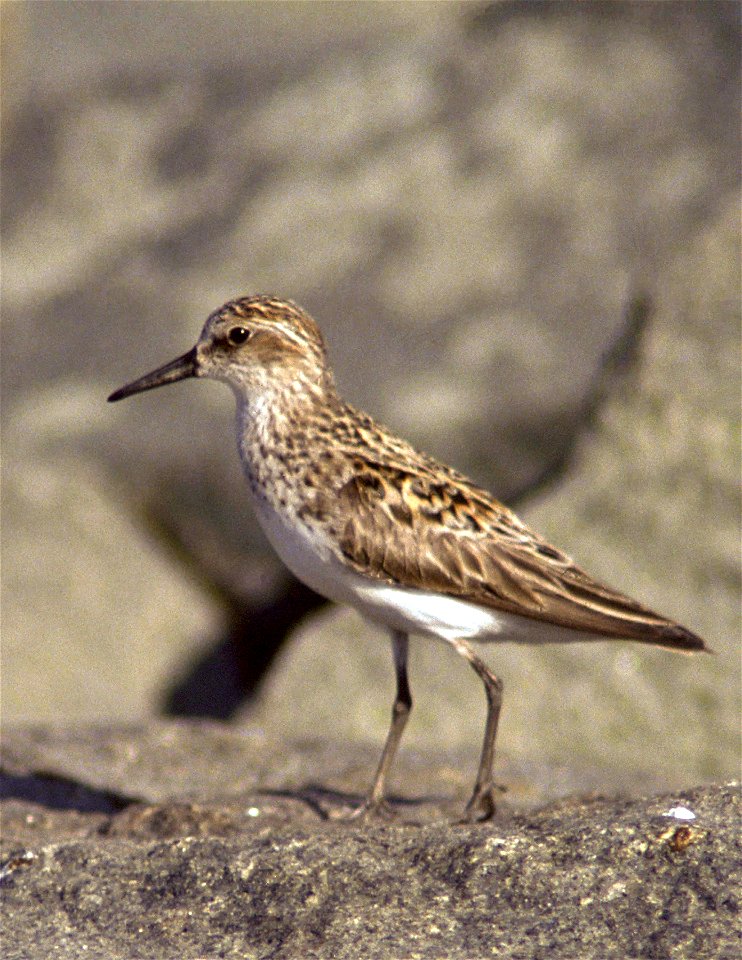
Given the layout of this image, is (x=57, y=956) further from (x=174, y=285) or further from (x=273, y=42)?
(x=273, y=42)

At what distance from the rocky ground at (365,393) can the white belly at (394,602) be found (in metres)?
0.82

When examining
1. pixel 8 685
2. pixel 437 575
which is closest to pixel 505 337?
pixel 8 685

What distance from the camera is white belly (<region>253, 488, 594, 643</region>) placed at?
22.2 feet

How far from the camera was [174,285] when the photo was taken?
45.4 feet

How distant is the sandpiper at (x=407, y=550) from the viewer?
22.2 ft

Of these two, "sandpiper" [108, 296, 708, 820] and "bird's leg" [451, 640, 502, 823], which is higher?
"sandpiper" [108, 296, 708, 820]

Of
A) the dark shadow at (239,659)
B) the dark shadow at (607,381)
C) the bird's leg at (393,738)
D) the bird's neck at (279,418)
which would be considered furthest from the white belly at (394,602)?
the dark shadow at (239,659)

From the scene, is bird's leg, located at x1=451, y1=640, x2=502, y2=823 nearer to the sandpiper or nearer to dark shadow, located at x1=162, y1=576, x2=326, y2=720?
the sandpiper

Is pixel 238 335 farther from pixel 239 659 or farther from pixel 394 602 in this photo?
pixel 239 659

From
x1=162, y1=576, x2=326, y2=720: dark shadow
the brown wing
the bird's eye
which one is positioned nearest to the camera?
the brown wing

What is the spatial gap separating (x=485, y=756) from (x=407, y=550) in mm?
1011

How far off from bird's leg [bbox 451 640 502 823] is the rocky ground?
38 cm

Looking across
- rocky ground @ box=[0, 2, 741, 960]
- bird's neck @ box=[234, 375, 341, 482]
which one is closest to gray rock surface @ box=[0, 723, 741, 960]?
rocky ground @ box=[0, 2, 741, 960]

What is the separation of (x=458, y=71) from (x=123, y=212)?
3448 millimetres
